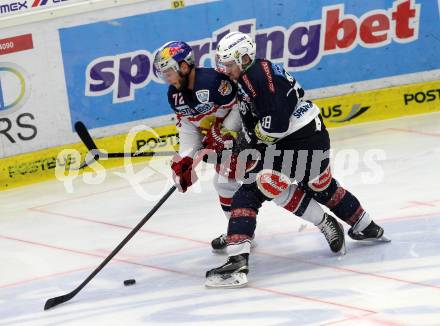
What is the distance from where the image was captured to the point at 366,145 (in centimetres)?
792

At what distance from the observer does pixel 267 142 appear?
530 centimetres

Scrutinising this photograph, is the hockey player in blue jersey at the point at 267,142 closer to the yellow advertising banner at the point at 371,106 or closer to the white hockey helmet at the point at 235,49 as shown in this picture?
the white hockey helmet at the point at 235,49

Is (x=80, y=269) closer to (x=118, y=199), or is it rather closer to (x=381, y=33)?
(x=118, y=199)

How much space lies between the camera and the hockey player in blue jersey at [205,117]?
17.8ft

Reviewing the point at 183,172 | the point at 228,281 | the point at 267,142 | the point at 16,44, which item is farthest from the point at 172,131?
the point at 228,281

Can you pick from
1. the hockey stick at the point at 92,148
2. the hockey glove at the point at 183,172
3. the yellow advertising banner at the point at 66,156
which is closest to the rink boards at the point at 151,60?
the yellow advertising banner at the point at 66,156

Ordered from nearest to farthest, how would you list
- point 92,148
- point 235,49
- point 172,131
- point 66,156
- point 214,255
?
1. point 235,49
2. point 214,255
3. point 92,148
4. point 66,156
5. point 172,131

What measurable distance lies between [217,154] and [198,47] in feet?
8.82

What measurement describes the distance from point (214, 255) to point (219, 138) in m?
0.66

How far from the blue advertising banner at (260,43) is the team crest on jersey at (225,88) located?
2771mm

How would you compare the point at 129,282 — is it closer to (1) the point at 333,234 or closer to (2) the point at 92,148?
(1) the point at 333,234

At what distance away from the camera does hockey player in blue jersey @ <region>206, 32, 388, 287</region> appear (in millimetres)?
5199

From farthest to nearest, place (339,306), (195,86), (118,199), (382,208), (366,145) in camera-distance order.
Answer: (366,145) → (118,199) → (382,208) → (195,86) → (339,306)

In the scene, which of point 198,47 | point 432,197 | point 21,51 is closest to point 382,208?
point 432,197
